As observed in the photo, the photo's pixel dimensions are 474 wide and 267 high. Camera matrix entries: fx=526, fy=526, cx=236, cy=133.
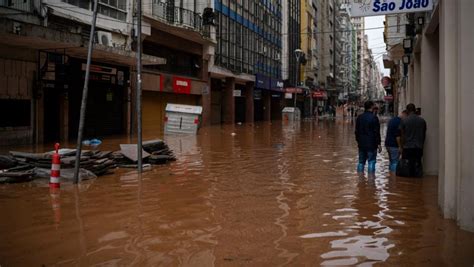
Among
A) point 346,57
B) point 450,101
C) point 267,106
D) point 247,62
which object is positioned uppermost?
point 346,57

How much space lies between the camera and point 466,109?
6.39 metres

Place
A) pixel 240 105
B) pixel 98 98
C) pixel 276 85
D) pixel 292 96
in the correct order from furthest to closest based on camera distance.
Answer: pixel 292 96 → pixel 276 85 → pixel 240 105 → pixel 98 98

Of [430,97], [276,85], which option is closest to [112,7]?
[430,97]

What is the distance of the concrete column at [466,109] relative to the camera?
6352 mm

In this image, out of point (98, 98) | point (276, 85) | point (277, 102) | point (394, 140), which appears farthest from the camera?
point (277, 102)

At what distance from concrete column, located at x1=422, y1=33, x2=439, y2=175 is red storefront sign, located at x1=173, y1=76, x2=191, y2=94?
2365 cm

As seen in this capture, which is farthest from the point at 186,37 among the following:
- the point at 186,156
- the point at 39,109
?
the point at 186,156

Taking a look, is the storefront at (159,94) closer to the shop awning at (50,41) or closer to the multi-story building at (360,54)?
the shop awning at (50,41)

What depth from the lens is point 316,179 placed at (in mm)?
11633

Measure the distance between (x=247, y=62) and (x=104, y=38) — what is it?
25.6 m

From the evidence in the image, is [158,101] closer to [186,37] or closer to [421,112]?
[186,37]

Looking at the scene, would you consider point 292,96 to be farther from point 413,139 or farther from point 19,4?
point 413,139

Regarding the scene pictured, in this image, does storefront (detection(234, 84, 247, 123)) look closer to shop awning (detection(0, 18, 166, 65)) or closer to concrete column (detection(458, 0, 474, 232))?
shop awning (detection(0, 18, 166, 65))

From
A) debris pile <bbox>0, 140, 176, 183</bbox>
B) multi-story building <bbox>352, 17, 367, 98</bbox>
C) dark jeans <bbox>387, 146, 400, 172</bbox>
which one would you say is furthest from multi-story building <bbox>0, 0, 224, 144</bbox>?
multi-story building <bbox>352, 17, 367, 98</bbox>
